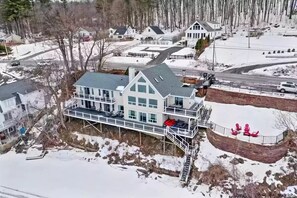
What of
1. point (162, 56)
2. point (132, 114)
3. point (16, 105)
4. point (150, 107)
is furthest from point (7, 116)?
point (162, 56)

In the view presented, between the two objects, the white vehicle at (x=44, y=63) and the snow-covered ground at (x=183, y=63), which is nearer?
the snow-covered ground at (x=183, y=63)

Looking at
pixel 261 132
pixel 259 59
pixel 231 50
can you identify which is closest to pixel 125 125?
pixel 261 132

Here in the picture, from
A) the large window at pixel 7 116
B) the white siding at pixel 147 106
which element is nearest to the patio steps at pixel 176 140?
the white siding at pixel 147 106

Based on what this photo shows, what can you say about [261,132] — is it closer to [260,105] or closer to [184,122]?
[260,105]

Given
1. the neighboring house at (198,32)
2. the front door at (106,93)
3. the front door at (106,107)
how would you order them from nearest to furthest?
the front door at (106,93), the front door at (106,107), the neighboring house at (198,32)

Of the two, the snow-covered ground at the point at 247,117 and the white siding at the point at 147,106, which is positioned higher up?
the white siding at the point at 147,106

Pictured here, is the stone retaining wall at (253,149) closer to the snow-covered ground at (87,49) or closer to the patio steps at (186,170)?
the patio steps at (186,170)

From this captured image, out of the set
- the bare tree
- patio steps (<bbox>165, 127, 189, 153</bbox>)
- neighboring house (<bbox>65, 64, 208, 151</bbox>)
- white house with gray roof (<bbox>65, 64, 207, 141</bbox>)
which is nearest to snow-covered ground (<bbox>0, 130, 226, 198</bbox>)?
patio steps (<bbox>165, 127, 189, 153</bbox>)
